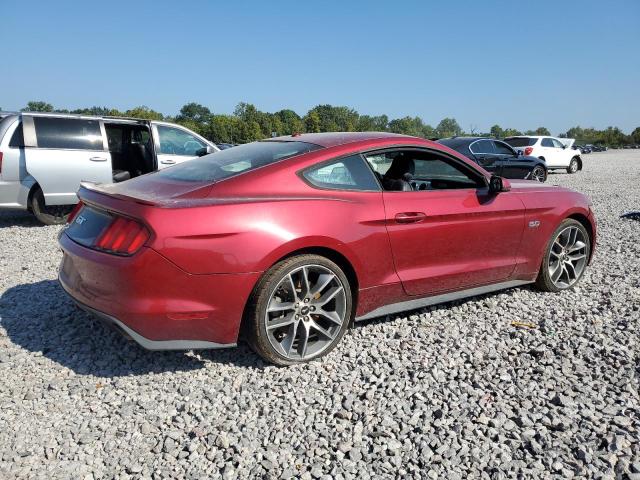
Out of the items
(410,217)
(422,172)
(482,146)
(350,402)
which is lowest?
(350,402)

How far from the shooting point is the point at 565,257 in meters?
4.69

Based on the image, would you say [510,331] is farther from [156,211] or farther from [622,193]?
[622,193]

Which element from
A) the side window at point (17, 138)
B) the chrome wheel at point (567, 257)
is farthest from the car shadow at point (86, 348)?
the side window at point (17, 138)

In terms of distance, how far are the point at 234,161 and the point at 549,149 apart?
1940 centimetres

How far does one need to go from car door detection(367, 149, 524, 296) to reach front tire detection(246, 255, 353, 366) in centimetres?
54

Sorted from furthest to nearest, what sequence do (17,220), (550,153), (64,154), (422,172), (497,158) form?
(550,153) < (497,158) < (17,220) < (64,154) < (422,172)

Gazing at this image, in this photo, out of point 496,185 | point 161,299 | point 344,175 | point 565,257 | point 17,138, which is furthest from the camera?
point 17,138

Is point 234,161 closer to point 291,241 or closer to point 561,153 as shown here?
point 291,241

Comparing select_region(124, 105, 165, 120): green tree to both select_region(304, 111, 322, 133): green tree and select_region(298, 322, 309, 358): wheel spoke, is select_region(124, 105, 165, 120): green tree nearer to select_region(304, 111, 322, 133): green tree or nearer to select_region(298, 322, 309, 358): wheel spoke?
select_region(304, 111, 322, 133): green tree

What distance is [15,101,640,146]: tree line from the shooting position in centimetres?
9825

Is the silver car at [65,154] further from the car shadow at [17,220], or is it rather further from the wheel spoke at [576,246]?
the wheel spoke at [576,246]

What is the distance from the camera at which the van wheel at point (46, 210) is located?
7512 mm

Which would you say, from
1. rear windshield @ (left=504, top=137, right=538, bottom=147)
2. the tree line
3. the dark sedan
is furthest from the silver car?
the tree line

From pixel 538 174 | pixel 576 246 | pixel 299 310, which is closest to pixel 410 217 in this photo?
pixel 299 310
